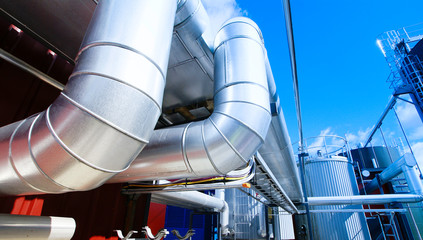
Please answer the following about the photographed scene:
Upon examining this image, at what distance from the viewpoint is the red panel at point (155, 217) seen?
7844 millimetres

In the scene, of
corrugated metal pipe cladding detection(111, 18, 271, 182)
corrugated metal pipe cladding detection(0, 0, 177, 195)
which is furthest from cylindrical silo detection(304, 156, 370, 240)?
corrugated metal pipe cladding detection(0, 0, 177, 195)

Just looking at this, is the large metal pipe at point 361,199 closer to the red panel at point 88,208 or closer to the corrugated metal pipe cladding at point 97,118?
the red panel at point 88,208

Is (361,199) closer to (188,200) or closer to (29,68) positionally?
(188,200)

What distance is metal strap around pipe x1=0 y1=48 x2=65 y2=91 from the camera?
179 cm

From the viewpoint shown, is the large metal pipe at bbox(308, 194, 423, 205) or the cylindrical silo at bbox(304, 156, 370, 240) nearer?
the large metal pipe at bbox(308, 194, 423, 205)

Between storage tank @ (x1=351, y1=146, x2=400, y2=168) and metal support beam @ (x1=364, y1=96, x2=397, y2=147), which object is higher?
metal support beam @ (x1=364, y1=96, x2=397, y2=147)

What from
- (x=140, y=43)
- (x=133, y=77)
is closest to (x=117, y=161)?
(x=133, y=77)

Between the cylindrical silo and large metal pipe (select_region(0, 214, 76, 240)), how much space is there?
7529 mm

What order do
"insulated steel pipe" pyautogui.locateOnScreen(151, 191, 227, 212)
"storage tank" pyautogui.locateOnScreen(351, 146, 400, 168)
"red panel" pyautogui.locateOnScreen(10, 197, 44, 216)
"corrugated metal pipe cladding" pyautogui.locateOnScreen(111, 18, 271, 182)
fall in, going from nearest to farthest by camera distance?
"corrugated metal pipe cladding" pyautogui.locateOnScreen(111, 18, 271, 182) < "red panel" pyautogui.locateOnScreen(10, 197, 44, 216) < "insulated steel pipe" pyautogui.locateOnScreen(151, 191, 227, 212) < "storage tank" pyautogui.locateOnScreen(351, 146, 400, 168)

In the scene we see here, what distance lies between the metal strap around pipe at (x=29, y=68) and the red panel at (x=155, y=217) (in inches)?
267

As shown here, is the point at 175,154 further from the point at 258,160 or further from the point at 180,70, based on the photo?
the point at 258,160

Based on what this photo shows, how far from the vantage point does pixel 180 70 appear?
2.37 meters

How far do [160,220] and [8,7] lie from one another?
811 cm

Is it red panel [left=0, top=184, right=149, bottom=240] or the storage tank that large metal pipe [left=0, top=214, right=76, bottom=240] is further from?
the storage tank
